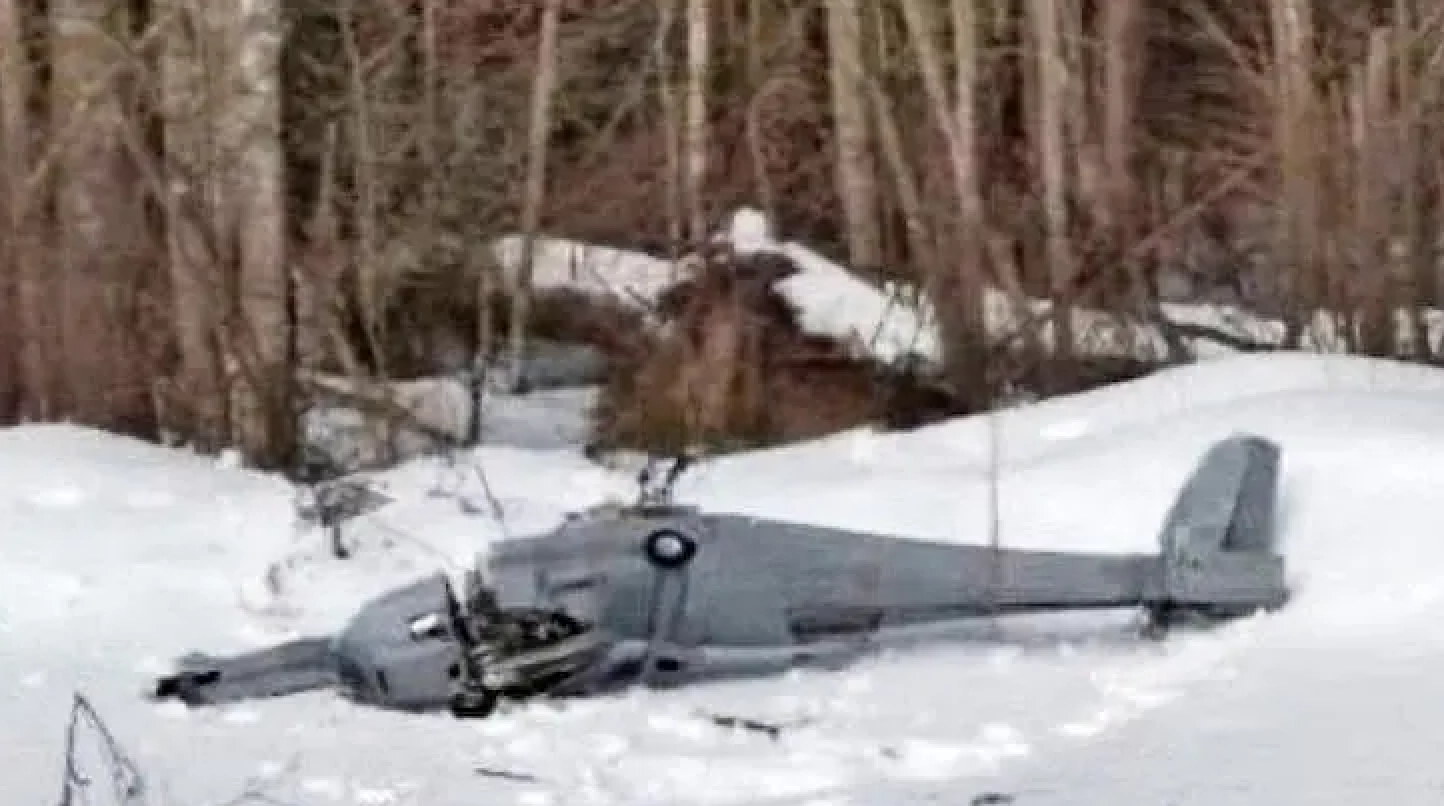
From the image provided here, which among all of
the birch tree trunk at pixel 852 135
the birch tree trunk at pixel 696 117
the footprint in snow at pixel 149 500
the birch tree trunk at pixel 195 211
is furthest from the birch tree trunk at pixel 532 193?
the footprint in snow at pixel 149 500

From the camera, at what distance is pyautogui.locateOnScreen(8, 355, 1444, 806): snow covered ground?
6434mm

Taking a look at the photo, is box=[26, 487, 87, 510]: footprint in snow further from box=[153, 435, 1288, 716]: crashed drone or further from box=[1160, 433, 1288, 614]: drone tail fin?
box=[1160, 433, 1288, 614]: drone tail fin

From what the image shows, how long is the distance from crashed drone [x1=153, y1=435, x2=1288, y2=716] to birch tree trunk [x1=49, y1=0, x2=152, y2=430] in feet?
13.7

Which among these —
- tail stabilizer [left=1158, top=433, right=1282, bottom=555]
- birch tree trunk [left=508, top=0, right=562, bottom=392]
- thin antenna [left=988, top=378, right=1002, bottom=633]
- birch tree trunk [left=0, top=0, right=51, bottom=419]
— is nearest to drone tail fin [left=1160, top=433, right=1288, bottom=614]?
tail stabilizer [left=1158, top=433, right=1282, bottom=555]

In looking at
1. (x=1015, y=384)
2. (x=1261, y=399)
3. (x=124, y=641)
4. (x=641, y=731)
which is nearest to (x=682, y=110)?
(x=1015, y=384)

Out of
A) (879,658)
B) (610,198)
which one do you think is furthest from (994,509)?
(610,198)

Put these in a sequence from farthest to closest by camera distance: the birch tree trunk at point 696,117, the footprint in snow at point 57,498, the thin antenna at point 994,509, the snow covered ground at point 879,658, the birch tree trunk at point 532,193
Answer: the birch tree trunk at point 696,117
the birch tree trunk at point 532,193
the footprint in snow at point 57,498
the thin antenna at point 994,509
the snow covered ground at point 879,658

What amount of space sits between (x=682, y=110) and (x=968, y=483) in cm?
776

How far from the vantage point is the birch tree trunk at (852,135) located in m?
14.8

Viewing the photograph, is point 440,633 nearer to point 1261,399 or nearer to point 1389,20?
point 1261,399

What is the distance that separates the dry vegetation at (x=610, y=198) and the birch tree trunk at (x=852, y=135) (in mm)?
23

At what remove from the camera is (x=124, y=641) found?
7.98m

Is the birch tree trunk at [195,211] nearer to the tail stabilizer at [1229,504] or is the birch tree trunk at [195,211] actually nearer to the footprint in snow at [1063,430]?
the footprint in snow at [1063,430]

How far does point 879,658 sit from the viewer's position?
7469 millimetres
